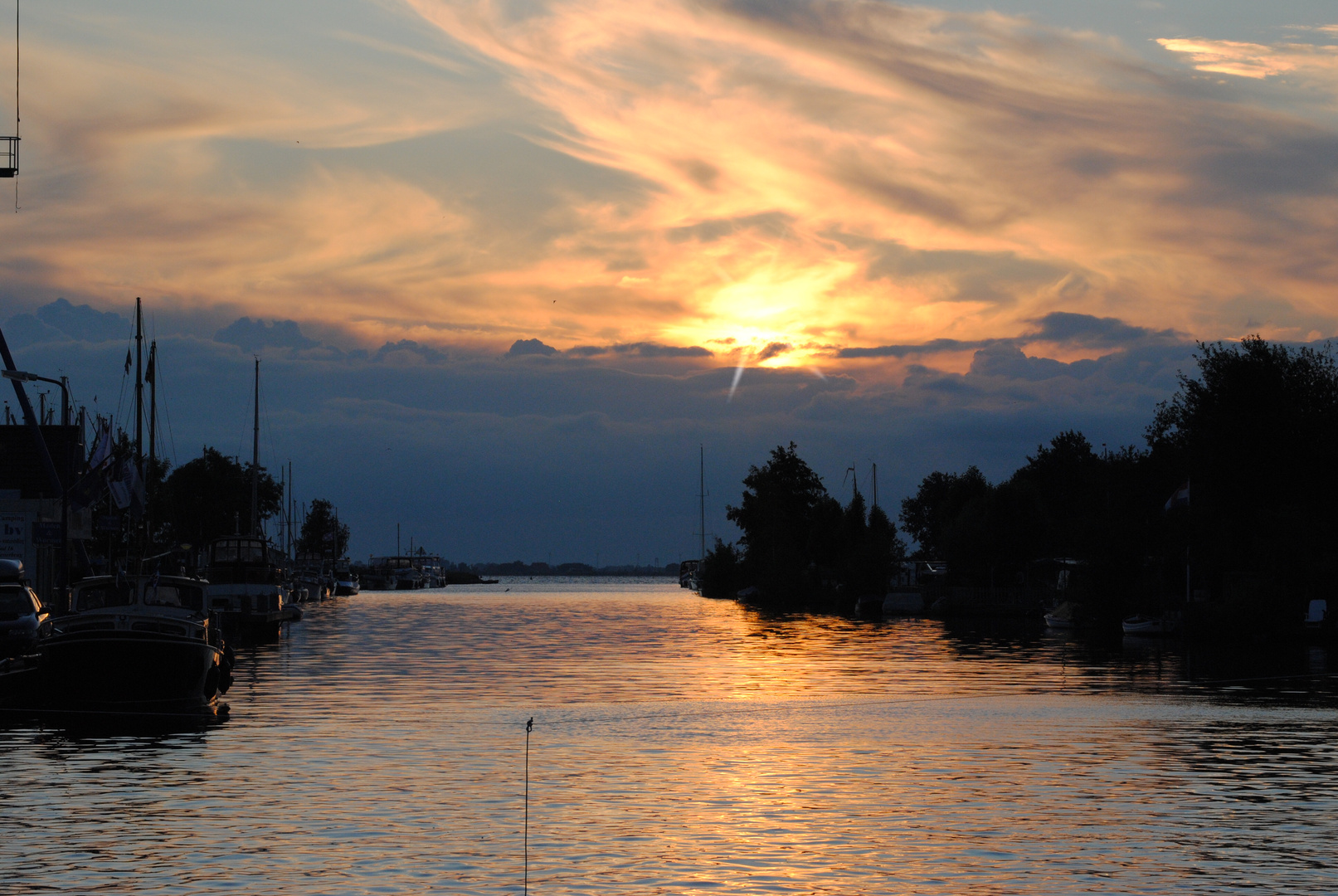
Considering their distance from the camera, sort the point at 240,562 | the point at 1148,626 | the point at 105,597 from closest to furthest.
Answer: the point at 105,597 < the point at 1148,626 < the point at 240,562

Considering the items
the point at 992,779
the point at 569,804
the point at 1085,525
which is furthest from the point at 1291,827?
the point at 1085,525

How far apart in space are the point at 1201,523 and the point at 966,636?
16.2m

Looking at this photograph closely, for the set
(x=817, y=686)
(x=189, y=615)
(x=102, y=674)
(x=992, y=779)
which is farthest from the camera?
(x=817, y=686)

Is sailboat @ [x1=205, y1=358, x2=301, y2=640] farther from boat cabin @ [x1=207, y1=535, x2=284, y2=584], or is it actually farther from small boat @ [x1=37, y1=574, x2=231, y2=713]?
small boat @ [x1=37, y1=574, x2=231, y2=713]

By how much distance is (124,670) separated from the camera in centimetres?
3719

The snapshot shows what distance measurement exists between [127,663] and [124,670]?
0.20 meters

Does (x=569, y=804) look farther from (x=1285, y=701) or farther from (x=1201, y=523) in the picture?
(x=1201, y=523)

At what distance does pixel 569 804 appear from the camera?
22828 millimetres

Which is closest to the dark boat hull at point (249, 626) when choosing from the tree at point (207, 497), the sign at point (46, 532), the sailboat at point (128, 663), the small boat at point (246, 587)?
the small boat at point (246, 587)

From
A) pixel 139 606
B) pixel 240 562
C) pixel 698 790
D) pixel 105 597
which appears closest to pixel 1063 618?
pixel 240 562

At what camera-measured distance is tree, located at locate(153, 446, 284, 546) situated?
570 feet

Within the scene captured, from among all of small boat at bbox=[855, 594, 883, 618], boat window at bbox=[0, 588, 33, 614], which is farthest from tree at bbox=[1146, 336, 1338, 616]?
boat window at bbox=[0, 588, 33, 614]

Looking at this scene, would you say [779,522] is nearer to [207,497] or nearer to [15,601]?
[207,497]

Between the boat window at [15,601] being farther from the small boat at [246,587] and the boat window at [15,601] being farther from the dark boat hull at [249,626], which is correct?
the dark boat hull at [249,626]
